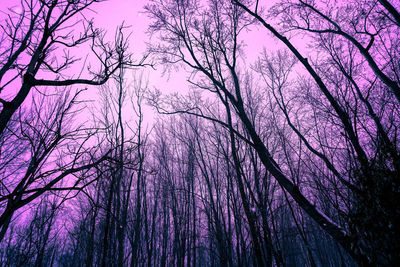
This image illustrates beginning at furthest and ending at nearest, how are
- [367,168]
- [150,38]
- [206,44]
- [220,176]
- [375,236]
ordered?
[220,176]
[150,38]
[206,44]
[367,168]
[375,236]

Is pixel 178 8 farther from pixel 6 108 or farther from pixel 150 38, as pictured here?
pixel 6 108

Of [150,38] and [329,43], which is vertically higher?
[329,43]

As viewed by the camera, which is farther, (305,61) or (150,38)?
(150,38)

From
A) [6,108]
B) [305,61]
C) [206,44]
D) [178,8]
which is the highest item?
[178,8]

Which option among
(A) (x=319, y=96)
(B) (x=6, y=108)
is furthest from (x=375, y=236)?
(A) (x=319, y=96)

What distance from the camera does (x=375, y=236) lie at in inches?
77.2

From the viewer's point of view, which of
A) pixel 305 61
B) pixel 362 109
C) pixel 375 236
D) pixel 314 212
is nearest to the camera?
pixel 375 236

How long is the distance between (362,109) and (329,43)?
2910mm

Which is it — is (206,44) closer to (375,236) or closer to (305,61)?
(305,61)

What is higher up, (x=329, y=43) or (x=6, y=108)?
(x=329, y=43)

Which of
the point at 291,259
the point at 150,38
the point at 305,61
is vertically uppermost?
the point at 150,38

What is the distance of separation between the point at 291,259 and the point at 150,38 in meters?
21.9

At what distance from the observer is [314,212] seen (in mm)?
2732

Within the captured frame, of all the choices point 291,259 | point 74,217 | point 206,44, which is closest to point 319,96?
point 206,44
